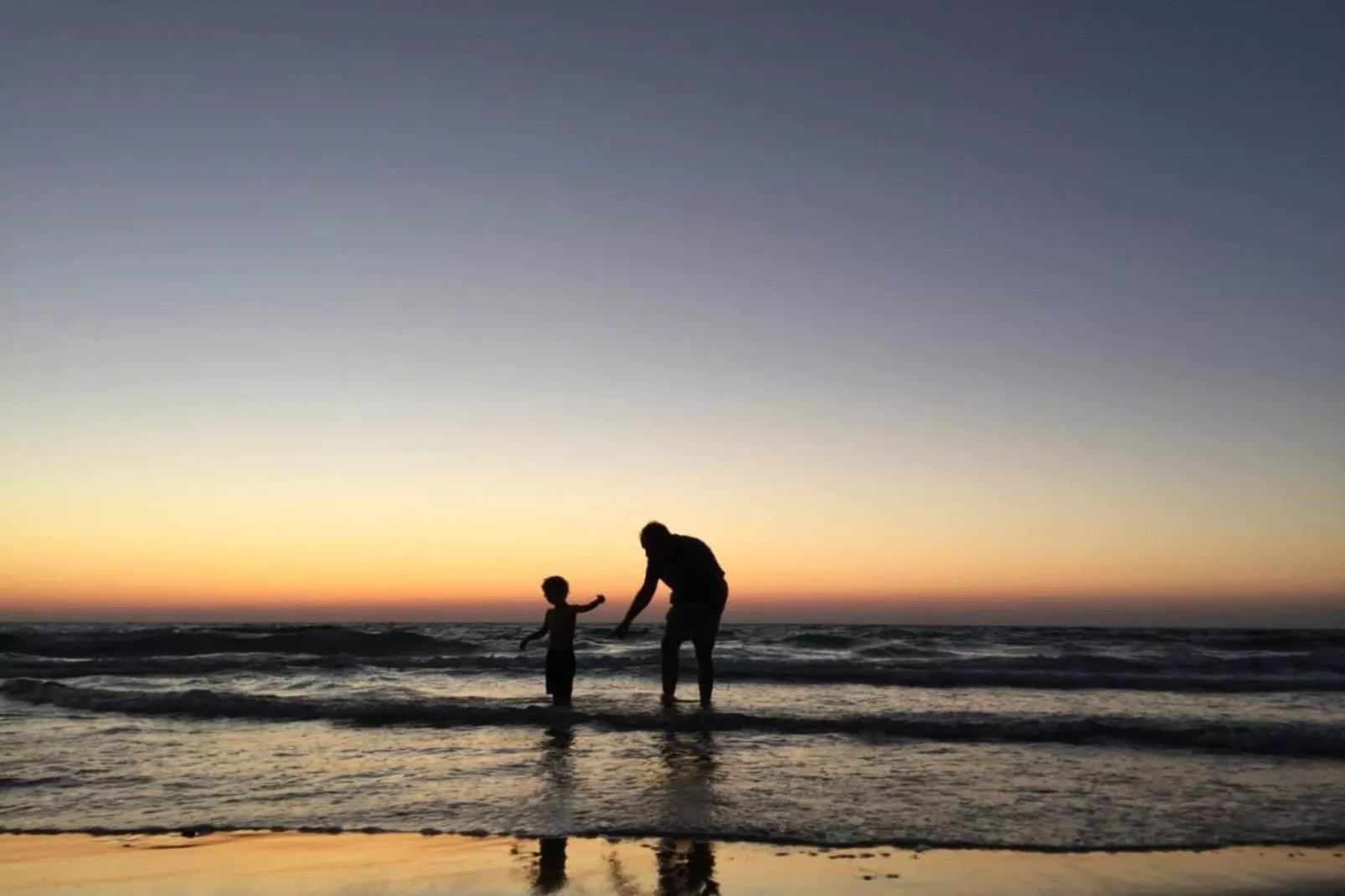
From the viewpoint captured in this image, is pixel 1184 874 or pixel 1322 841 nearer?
pixel 1184 874

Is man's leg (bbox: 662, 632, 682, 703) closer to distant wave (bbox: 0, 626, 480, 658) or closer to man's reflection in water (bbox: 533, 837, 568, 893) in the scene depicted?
man's reflection in water (bbox: 533, 837, 568, 893)

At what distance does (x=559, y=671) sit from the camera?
9.89m

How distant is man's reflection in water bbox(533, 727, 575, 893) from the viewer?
13.3ft

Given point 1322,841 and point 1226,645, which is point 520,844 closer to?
point 1322,841

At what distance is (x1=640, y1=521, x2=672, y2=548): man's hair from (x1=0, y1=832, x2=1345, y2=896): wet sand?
4546mm

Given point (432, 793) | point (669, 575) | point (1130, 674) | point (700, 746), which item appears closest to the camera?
point (432, 793)

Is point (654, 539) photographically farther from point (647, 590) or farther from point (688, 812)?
point (688, 812)

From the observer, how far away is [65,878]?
4.25m

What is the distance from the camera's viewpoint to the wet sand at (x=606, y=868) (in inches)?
156

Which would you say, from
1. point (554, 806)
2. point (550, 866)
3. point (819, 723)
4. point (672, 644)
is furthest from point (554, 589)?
point (550, 866)

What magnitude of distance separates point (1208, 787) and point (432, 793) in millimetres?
4873

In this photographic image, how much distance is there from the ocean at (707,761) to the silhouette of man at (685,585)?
0.77 meters

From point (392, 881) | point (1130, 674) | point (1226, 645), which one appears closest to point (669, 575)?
point (392, 881)

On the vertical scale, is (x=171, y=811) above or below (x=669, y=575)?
below
